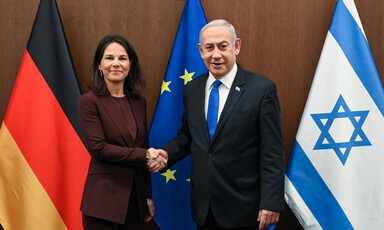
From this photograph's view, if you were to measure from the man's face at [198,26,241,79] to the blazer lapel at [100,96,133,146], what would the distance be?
53 centimetres

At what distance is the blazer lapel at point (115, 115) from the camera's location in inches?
64.3

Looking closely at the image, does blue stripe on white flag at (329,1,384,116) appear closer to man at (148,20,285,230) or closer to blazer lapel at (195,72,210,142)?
man at (148,20,285,230)

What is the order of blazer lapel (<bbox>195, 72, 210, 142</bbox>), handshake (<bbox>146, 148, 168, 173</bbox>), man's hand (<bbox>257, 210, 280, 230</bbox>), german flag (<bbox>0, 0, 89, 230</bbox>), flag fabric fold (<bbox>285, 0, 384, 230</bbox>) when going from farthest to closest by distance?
german flag (<bbox>0, 0, 89, 230</bbox>) → flag fabric fold (<bbox>285, 0, 384, 230</bbox>) → handshake (<bbox>146, 148, 168, 173</bbox>) → blazer lapel (<bbox>195, 72, 210, 142</bbox>) → man's hand (<bbox>257, 210, 280, 230</bbox>)

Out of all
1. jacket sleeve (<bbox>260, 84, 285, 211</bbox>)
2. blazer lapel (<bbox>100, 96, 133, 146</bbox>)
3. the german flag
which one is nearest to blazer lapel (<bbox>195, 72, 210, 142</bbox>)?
jacket sleeve (<bbox>260, 84, 285, 211</bbox>)

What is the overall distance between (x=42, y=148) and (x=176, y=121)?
34.5 inches

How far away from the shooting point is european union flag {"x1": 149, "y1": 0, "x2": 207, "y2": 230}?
2.12 metres

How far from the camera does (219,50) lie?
1624 millimetres

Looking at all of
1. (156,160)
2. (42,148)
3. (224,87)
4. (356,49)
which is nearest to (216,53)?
(224,87)

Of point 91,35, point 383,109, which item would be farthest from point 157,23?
point 383,109

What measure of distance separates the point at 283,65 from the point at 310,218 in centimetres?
103

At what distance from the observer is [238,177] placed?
1536 millimetres

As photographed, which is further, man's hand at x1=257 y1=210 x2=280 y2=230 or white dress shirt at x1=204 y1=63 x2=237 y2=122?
white dress shirt at x1=204 y1=63 x2=237 y2=122

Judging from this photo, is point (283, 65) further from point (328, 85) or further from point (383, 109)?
point (383, 109)

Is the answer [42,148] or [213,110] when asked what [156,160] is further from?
[42,148]
